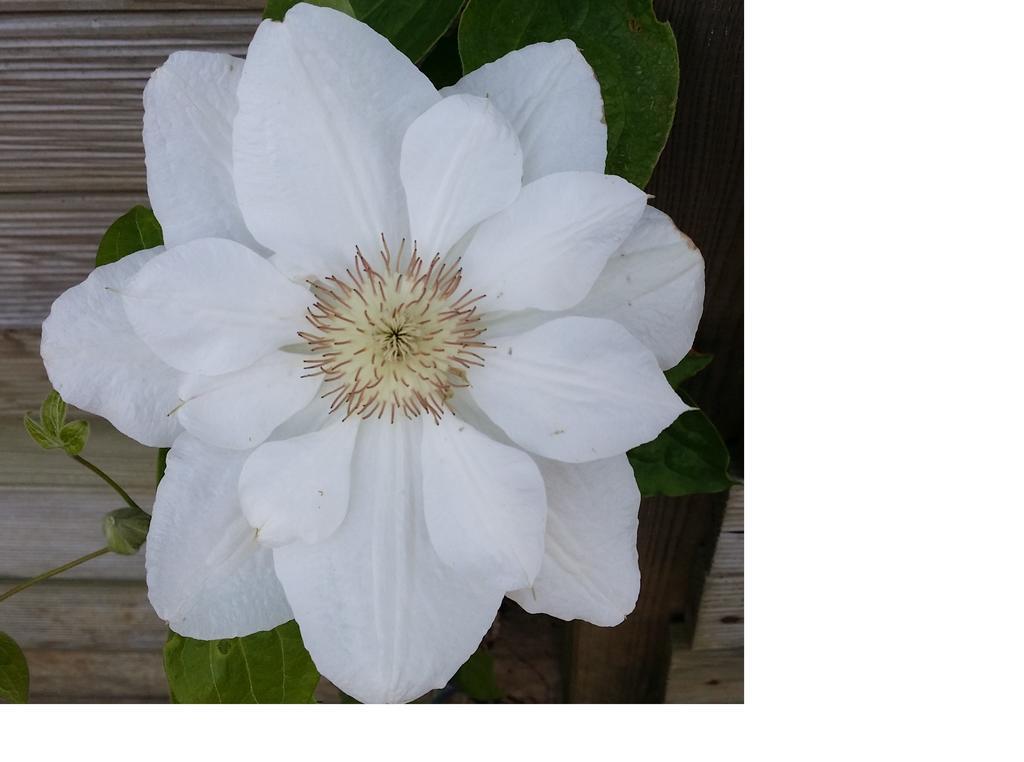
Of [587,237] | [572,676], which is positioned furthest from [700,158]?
[572,676]

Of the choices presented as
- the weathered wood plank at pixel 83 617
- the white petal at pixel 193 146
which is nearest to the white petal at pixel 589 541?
the white petal at pixel 193 146

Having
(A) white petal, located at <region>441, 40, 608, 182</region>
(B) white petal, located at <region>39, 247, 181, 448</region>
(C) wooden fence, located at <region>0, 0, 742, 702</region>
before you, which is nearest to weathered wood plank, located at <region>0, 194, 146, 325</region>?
(C) wooden fence, located at <region>0, 0, 742, 702</region>

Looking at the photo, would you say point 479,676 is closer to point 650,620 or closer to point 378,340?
point 650,620

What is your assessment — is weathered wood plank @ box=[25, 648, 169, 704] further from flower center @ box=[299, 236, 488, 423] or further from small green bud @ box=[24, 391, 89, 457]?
flower center @ box=[299, 236, 488, 423]

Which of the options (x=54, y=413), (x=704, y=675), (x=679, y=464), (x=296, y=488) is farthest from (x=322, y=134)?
(x=704, y=675)

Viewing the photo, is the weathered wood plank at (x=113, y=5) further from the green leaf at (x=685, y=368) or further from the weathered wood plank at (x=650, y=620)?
the weathered wood plank at (x=650, y=620)

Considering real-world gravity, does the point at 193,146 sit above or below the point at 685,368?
above
